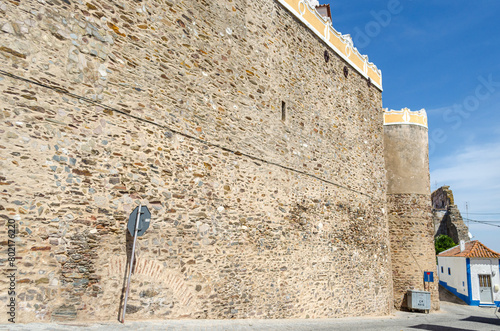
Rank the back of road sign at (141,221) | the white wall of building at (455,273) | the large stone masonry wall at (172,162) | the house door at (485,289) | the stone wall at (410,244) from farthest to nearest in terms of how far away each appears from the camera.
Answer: the white wall of building at (455,273), the house door at (485,289), the stone wall at (410,244), the back of road sign at (141,221), the large stone masonry wall at (172,162)

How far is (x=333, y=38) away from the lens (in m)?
11.9

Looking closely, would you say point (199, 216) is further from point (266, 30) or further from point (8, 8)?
point (266, 30)

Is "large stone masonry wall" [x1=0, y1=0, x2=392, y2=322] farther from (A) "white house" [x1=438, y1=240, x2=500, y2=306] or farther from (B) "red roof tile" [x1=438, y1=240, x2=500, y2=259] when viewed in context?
(B) "red roof tile" [x1=438, y1=240, x2=500, y2=259]

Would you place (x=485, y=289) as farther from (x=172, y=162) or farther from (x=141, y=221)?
(x=141, y=221)

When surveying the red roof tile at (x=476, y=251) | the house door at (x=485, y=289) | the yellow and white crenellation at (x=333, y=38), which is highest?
the yellow and white crenellation at (x=333, y=38)

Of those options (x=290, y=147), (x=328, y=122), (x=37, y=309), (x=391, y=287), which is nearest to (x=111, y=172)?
(x=37, y=309)

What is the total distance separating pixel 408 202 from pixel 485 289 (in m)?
11.3

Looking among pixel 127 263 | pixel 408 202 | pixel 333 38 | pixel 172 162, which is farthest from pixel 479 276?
pixel 127 263

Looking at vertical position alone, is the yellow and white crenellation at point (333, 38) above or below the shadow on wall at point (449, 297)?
above

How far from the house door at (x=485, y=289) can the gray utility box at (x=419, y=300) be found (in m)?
10.3

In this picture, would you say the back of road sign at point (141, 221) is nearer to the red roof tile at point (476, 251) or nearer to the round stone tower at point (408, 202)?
the round stone tower at point (408, 202)

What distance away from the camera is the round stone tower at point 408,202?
14102mm

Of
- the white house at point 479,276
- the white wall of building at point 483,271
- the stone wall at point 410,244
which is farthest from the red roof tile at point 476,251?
the stone wall at point 410,244

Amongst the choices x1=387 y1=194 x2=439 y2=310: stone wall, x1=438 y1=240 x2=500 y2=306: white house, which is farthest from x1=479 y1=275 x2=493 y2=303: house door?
x1=387 y1=194 x2=439 y2=310: stone wall
